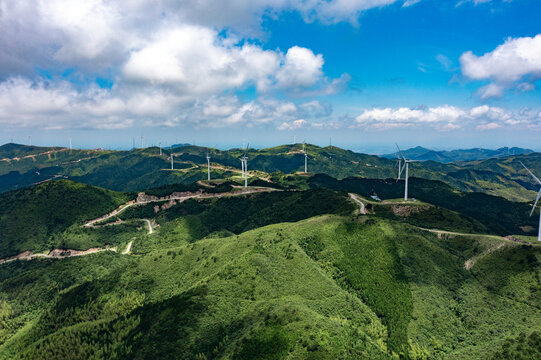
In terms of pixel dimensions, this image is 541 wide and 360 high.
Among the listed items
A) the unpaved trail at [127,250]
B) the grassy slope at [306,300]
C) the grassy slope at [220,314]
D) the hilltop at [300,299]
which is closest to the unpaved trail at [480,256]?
the hilltop at [300,299]

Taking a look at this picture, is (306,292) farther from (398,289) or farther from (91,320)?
(91,320)

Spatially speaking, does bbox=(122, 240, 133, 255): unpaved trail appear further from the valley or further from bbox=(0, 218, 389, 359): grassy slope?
bbox=(0, 218, 389, 359): grassy slope

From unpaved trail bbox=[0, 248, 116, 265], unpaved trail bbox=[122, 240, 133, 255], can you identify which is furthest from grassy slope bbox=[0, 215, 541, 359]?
unpaved trail bbox=[122, 240, 133, 255]

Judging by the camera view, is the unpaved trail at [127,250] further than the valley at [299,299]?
Yes

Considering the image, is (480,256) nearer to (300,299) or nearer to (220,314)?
(300,299)

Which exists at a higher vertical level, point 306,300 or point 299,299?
point 299,299

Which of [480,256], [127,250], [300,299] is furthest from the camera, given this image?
[127,250]

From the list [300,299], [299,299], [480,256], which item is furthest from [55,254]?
[480,256]

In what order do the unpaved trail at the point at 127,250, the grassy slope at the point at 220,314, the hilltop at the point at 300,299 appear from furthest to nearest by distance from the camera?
1. the unpaved trail at the point at 127,250
2. the hilltop at the point at 300,299
3. the grassy slope at the point at 220,314

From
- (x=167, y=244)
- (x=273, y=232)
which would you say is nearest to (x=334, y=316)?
(x=273, y=232)

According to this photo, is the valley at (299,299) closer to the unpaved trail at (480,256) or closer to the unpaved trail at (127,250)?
the unpaved trail at (480,256)

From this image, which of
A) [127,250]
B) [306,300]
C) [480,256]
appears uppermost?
[480,256]
